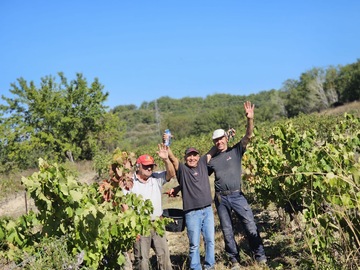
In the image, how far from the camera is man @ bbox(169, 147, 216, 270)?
4.09m

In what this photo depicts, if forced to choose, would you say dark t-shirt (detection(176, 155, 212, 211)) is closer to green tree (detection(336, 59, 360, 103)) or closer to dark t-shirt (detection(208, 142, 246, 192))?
dark t-shirt (detection(208, 142, 246, 192))

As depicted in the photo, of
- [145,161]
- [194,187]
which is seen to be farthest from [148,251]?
[145,161]

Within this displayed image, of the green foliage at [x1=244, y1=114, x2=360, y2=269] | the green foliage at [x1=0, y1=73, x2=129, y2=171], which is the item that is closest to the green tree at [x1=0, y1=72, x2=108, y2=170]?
the green foliage at [x1=0, y1=73, x2=129, y2=171]

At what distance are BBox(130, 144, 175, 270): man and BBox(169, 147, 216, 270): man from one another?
0.62 ft

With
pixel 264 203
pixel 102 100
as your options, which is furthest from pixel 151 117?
pixel 264 203

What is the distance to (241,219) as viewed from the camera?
172 inches

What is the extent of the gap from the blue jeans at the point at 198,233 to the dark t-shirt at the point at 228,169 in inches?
14.4

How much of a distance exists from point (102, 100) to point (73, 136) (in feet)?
12.5

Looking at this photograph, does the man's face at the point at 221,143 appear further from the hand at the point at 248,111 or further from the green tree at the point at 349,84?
the green tree at the point at 349,84

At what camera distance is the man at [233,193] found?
170 inches

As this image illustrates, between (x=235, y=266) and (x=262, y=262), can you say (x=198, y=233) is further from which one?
(x=262, y=262)

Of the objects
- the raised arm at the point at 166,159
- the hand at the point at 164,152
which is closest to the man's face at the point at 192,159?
the raised arm at the point at 166,159

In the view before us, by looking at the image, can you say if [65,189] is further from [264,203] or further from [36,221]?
[264,203]

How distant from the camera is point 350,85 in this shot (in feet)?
184
